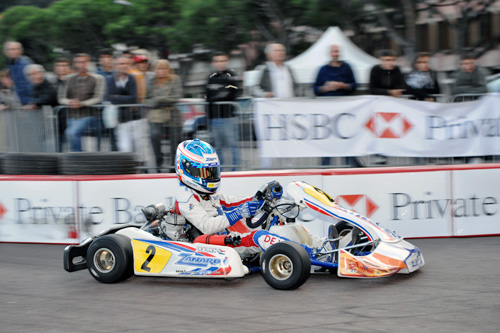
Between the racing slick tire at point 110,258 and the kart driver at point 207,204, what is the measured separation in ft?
2.00

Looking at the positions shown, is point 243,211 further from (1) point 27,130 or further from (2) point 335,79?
(1) point 27,130

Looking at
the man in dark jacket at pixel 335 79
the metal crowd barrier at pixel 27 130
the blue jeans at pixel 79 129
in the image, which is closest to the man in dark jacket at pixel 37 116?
the metal crowd barrier at pixel 27 130

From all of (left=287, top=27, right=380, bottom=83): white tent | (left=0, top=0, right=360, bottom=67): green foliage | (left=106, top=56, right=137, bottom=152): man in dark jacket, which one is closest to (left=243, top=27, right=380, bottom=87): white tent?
(left=287, top=27, right=380, bottom=83): white tent

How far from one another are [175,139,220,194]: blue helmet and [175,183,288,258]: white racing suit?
0.11 metres

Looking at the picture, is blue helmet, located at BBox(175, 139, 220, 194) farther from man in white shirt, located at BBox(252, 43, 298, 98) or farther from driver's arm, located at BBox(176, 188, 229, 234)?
man in white shirt, located at BBox(252, 43, 298, 98)

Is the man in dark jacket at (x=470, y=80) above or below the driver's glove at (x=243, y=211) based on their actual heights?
above

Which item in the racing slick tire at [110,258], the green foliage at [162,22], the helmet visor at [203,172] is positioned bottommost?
the racing slick tire at [110,258]

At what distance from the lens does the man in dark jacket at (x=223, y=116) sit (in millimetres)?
9195

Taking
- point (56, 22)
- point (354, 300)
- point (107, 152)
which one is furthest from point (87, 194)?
point (56, 22)

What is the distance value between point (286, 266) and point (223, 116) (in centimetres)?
359

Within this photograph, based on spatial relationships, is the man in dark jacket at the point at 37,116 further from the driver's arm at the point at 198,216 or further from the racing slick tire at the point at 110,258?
the driver's arm at the point at 198,216

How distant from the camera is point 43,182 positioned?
8.82m

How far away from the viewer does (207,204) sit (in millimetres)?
6719

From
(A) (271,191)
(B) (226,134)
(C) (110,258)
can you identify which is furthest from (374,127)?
(C) (110,258)
